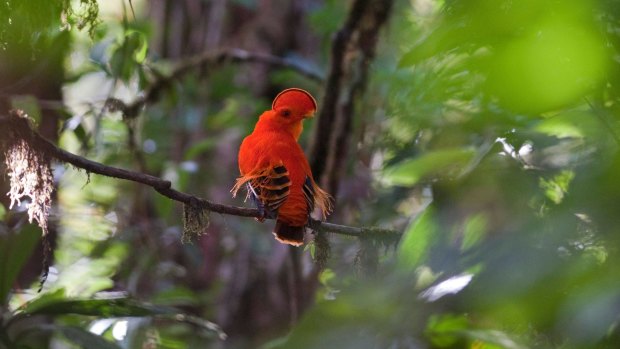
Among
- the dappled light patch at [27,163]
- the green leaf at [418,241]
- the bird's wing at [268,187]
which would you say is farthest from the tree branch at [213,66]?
the green leaf at [418,241]

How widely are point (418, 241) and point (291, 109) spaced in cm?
115

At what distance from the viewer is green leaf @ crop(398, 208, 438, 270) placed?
67.9 inches

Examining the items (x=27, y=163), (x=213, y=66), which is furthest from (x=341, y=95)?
(x=27, y=163)

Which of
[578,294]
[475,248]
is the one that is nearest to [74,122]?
[475,248]

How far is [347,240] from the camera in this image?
11.8 feet

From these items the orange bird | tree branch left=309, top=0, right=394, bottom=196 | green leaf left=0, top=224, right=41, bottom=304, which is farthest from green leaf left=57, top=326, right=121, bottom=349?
tree branch left=309, top=0, right=394, bottom=196

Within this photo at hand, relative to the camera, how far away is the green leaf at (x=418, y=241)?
67.9 inches

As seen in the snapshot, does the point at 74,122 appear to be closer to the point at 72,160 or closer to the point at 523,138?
the point at 72,160

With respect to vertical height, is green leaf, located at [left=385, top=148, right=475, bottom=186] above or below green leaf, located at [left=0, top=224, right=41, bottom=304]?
below

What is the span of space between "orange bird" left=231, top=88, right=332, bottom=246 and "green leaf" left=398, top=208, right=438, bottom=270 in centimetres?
73

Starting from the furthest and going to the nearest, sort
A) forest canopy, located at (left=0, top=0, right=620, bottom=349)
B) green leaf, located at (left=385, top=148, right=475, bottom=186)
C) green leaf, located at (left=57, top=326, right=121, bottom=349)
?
green leaf, located at (left=385, top=148, right=475, bottom=186), green leaf, located at (left=57, top=326, right=121, bottom=349), forest canopy, located at (left=0, top=0, right=620, bottom=349)

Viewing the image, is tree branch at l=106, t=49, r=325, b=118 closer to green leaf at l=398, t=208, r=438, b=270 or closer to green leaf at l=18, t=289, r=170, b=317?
green leaf at l=18, t=289, r=170, b=317

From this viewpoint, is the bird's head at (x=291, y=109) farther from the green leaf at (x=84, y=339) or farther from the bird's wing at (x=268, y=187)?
the green leaf at (x=84, y=339)

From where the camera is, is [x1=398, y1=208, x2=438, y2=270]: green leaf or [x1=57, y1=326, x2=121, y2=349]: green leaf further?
[x1=57, y1=326, x2=121, y2=349]: green leaf
